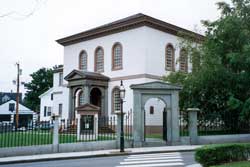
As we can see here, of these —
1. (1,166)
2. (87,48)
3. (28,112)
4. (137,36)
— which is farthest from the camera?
(28,112)

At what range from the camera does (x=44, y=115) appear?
188 feet

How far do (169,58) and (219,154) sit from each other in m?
22.0

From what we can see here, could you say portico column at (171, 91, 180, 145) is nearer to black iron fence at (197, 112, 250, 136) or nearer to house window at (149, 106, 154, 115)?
black iron fence at (197, 112, 250, 136)

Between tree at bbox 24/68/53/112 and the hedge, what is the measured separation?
75.7 meters

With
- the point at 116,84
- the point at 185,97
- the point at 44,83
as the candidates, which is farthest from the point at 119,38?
the point at 44,83

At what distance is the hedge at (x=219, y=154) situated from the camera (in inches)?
409

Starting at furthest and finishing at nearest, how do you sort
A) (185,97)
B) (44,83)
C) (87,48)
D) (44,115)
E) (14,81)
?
(44,83)
(44,115)
(14,81)
(87,48)
(185,97)

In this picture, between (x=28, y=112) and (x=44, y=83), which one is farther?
(x=44, y=83)

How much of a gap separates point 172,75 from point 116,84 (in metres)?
7.00

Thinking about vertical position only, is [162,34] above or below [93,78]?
above

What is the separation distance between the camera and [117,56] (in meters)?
32.4

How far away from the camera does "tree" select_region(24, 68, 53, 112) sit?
82.8 metres

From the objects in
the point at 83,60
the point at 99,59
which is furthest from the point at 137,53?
the point at 83,60

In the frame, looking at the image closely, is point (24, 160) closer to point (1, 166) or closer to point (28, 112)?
point (1, 166)
